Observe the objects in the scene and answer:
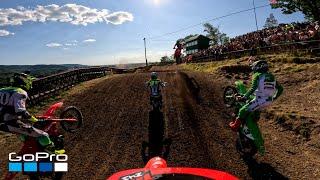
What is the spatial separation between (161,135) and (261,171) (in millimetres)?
4264

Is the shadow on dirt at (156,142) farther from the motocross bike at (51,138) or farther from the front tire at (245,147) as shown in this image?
the motocross bike at (51,138)

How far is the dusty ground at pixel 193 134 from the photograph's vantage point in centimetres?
1019

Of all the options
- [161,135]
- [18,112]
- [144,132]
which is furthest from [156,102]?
[18,112]

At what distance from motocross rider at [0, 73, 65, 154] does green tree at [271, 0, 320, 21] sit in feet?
109

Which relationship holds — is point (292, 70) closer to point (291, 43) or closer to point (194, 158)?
point (291, 43)

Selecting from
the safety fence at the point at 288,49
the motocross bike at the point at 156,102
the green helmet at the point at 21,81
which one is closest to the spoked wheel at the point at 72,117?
the green helmet at the point at 21,81

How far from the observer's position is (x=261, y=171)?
9.64 metres

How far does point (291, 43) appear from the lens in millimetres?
24047

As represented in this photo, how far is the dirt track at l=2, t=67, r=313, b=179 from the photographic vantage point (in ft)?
33.5

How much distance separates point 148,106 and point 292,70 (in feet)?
29.3

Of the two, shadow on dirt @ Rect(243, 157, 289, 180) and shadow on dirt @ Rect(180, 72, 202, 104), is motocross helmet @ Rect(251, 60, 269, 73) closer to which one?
shadow on dirt @ Rect(243, 157, 289, 180)

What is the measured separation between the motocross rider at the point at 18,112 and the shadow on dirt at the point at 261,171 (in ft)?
17.9

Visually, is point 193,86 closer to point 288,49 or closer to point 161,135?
point 161,135

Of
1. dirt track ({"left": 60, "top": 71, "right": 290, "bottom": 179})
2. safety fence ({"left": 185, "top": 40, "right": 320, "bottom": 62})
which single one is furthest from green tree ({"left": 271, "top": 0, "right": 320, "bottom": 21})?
dirt track ({"left": 60, "top": 71, "right": 290, "bottom": 179})
